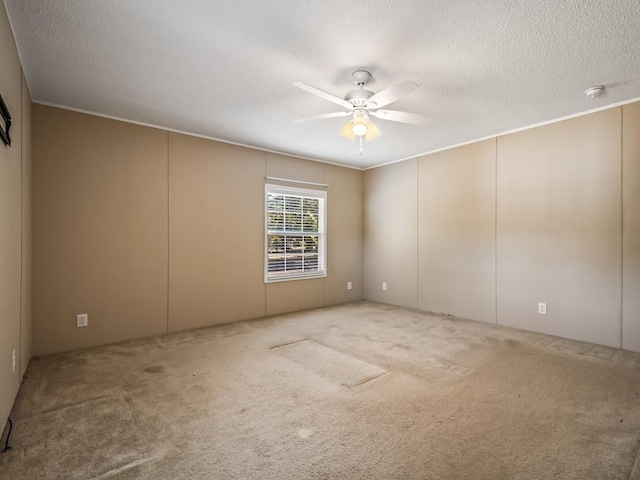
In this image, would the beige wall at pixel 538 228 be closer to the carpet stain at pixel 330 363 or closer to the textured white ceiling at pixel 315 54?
the textured white ceiling at pixel 315 54

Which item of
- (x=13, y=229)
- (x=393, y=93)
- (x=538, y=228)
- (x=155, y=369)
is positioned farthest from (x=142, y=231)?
(x=538, y=228)

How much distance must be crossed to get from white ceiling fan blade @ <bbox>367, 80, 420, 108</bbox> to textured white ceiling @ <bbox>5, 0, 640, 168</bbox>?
8.8 inches

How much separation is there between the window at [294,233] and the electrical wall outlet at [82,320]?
2.13 meters

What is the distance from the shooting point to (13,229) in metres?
2.30

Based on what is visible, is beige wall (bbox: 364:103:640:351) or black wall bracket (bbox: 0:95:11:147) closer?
black wall bracket (bbox: 0:95:11:147)

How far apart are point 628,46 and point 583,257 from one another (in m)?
2.13

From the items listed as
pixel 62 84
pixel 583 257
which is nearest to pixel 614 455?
pixel 583 257

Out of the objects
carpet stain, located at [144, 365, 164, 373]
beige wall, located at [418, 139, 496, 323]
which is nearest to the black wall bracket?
carpet stain, located at [144, 365, 164, 373]

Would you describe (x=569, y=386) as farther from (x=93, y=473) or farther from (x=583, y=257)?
(x=93, y=473)

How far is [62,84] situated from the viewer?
2850 mm

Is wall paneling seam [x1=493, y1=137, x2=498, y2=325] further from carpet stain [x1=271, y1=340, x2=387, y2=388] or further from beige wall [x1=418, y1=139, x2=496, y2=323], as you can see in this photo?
carpet stain [x1=271, y1=340, x2=387, y2=388]

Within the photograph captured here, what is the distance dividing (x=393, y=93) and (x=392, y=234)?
11.0 ft

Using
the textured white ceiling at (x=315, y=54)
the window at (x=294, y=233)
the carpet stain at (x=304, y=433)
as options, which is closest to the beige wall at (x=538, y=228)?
the textured white ceiling at (x=315, y=54)

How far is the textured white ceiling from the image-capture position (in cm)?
195
